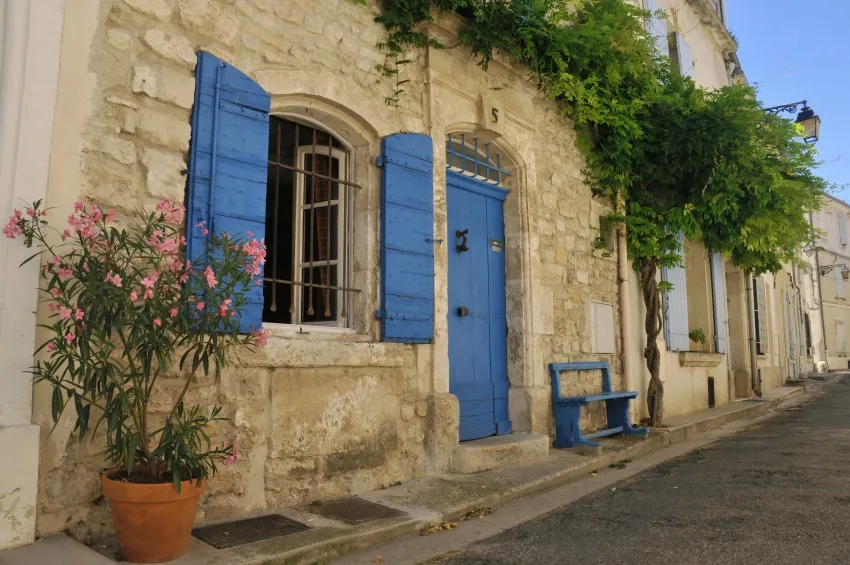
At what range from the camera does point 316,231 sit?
4.77 meters

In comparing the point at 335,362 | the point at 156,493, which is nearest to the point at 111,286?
the point at 156,493

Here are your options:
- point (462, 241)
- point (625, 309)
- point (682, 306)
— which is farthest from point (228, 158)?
point (682, 306)

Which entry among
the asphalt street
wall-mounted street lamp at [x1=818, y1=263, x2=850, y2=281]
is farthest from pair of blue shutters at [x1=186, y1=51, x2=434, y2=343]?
wall-mounted street lamp at [x1=818, y1=263, x2=850, y2=281]

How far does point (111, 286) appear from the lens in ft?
8.55

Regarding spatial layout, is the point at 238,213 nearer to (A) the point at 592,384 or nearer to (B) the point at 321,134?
(B) the point at 321,134

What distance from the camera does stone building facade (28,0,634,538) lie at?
10.3 ft

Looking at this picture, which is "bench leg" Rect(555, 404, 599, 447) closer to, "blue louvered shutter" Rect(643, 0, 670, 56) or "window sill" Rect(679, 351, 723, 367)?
"window sill" Rect(679, 351, 723, 367)

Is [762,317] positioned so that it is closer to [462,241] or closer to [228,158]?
[462,241]

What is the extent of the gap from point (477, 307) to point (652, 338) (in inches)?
117

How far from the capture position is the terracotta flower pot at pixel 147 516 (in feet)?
8.65

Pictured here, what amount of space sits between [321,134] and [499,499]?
2815mm

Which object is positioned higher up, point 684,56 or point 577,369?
point 684,56

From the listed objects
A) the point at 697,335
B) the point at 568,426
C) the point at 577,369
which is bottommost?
the point at 568,426

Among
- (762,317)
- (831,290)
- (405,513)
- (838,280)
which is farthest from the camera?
(838,280)
